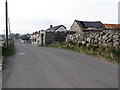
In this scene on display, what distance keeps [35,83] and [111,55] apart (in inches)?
333

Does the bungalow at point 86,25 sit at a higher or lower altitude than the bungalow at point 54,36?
higher

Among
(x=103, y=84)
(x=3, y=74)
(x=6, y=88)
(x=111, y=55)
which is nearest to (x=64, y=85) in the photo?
(x=103, y=84)

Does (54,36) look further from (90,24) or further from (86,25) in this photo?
(90,24)

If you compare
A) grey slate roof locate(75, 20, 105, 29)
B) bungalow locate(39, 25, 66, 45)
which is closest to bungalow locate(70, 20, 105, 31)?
grey slate roof locate(75, 20, 105, 29)

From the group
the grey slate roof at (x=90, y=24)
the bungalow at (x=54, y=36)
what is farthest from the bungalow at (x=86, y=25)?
the bungalow at (x=54, y=36)

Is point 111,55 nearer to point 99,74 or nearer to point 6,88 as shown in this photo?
point 99,74

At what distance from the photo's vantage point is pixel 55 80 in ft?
28.9

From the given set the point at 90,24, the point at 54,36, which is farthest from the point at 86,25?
the point at 54,36

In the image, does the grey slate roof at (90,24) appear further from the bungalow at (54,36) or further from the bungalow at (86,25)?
the bungalow at (54,36)

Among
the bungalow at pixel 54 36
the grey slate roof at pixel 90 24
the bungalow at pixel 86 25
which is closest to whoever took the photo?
the bungalow at pixel 54 36

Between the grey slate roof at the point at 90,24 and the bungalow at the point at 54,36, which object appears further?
the grey slate roof at the point at 90,24

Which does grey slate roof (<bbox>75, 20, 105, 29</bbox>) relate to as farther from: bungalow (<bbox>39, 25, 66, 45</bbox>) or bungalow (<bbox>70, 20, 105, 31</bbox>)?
bungalow (<bbox>39, 25, 66, 45</bbox>)

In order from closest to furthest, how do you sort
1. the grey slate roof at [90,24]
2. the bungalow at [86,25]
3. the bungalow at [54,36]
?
the bungalow at [54,36] → the bungalow at [86,25] → the grey slate roof at [90,24]

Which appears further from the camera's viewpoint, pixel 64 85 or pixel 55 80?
pixel 55 80
